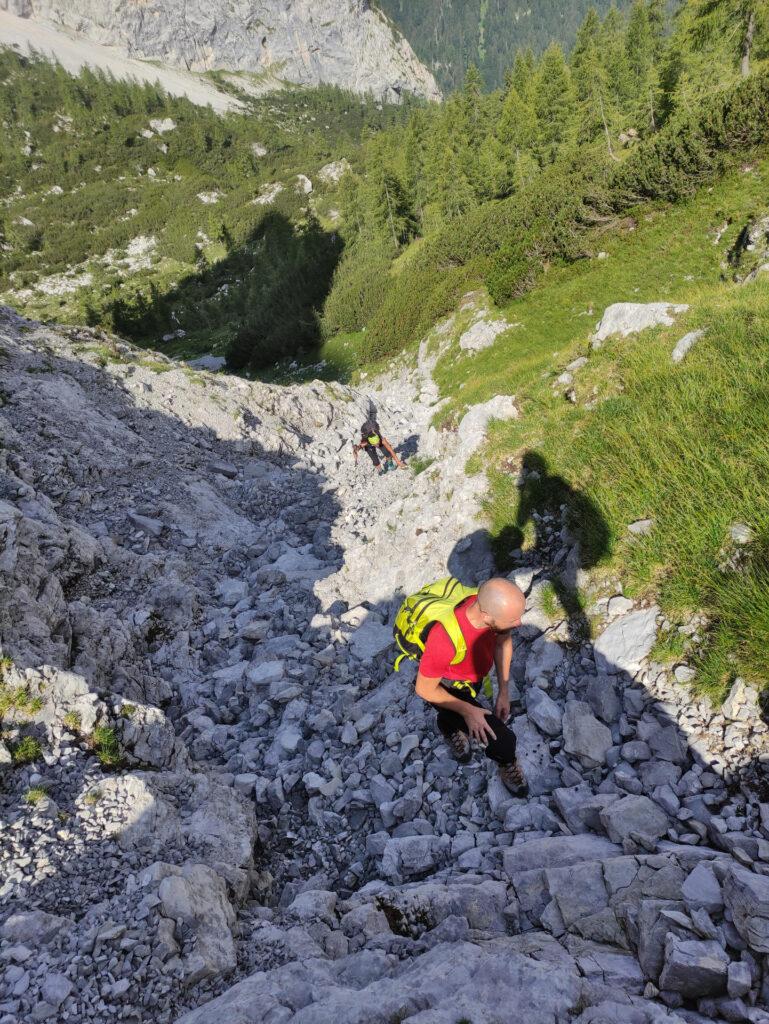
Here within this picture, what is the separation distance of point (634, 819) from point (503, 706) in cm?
135

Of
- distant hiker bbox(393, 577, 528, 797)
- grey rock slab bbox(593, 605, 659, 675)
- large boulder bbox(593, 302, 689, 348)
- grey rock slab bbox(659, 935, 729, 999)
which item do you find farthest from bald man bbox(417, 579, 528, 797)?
large boulder bbox(593, 302, 689, 348)

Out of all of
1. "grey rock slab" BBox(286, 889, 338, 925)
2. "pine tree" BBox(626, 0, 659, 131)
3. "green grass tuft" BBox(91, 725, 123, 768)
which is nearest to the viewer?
"grey rock slab" BBox(286, 889, 338, 925)

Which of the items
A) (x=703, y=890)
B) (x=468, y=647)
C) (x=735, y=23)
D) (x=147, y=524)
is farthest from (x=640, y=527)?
(x=735, y=23)

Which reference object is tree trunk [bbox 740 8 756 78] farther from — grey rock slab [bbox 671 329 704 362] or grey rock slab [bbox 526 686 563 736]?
grey rock slab [bbox 526 686 563 736]

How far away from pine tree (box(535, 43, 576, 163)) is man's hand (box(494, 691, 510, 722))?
5206cm

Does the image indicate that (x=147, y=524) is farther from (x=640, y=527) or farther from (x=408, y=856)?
(x=640, y=527)

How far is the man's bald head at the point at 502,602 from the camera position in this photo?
3828 millimetres

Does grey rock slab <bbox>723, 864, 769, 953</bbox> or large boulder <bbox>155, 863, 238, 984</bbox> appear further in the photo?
large boulder <bbox>155, 863, 238, 984</bbox>

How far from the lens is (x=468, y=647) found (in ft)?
14.4

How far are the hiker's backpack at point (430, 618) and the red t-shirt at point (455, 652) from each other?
52 mm

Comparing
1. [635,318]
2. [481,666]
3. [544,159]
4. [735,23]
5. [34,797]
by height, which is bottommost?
[34,797]

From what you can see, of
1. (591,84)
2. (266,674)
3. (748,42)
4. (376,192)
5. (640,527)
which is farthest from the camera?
(376,192)

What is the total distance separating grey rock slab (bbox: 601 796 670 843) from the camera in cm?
376

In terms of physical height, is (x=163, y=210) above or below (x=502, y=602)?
below
